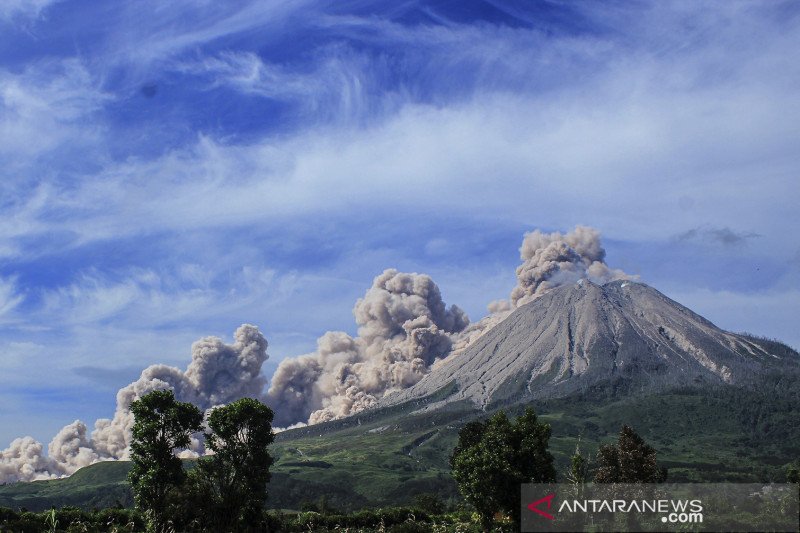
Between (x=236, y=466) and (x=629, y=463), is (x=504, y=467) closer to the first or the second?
(x=629, y=463)

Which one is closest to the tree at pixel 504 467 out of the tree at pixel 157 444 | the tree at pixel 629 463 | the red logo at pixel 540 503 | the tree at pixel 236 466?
the red logo at pixel 540 503

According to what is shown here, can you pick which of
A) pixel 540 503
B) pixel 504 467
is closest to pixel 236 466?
pixel 504 467

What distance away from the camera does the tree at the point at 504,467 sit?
65500 mm

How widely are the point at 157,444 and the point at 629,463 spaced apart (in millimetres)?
46710

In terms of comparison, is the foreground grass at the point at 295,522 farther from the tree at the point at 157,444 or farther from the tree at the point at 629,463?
the tree at the point at 629,463

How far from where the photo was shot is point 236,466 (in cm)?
6831

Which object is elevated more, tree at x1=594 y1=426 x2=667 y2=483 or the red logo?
tree at x1=594 y1=426 x2=667 y2=483

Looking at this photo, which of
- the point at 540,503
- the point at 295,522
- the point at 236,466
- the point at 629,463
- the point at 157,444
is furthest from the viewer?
the point at 295,522

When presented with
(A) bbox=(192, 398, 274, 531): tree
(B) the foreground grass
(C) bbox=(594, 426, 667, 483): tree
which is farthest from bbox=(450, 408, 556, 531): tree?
(A) bbox=(192, 398, 274, 531): tree

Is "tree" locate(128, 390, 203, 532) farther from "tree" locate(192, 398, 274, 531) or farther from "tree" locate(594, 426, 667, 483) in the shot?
"tree" locate(594, 426, 667, 483)

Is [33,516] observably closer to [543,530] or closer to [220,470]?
[220,470]

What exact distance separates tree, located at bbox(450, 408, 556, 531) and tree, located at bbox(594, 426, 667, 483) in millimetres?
12385

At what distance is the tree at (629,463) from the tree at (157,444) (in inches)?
1674

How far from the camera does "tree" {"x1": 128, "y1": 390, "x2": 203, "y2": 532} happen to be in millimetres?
68812
